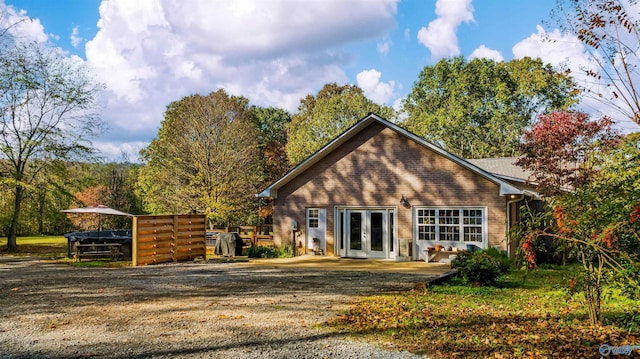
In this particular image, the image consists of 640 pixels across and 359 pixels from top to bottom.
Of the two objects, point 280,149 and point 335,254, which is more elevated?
point 280,149

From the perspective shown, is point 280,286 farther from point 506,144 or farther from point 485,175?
point 506,144

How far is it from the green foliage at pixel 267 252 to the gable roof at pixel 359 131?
7.50ft

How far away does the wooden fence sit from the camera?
16375 millimetres

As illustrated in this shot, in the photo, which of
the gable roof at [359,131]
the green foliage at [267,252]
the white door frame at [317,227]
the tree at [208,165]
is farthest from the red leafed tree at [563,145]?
the tree at [208,165]

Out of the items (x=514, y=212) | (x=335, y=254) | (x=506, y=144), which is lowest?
(x=335, y=254)

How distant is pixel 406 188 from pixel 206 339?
13331 mm

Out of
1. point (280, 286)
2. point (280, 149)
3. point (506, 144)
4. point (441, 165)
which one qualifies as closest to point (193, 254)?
point (280, 286)

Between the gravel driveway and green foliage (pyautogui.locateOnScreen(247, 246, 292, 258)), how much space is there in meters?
5.12

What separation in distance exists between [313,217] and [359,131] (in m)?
4.08

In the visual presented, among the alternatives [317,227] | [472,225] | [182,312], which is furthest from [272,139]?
[182,312]

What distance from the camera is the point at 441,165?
59.6 ft

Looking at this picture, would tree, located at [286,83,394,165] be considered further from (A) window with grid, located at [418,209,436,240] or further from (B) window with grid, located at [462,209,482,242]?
(B) window with grid, located at [462,209,482,242]

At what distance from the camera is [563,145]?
21.4 meters

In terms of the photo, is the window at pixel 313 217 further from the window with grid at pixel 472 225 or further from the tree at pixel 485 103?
the tree at pixel 485 103
